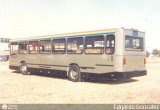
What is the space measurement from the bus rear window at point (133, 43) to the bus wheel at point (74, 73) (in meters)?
3.15

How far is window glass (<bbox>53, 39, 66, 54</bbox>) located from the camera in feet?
57.5

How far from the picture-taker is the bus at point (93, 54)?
48.4 ft

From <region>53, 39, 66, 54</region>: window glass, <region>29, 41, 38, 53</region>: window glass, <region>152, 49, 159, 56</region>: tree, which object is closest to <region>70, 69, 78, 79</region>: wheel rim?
<region>53, 39, 66, 54</region>: window glass

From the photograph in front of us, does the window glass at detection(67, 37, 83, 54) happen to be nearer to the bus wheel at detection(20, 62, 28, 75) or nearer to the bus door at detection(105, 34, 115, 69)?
the bus door at detection(105, 34, 115, 69)

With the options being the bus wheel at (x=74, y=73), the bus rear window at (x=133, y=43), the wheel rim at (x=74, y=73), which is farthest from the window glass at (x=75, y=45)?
the bus rear window at (x=133, y=43)

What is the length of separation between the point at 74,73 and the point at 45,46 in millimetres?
3211

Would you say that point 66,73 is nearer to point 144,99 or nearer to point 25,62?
point 25,62

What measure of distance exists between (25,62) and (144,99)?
12.3 metres

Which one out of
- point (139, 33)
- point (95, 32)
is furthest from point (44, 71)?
point (139, 33)

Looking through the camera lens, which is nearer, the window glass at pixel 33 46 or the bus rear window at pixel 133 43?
the bus rear window at pixel 133 43

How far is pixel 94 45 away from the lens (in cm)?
1567

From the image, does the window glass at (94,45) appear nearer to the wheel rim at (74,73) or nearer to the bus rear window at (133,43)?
the bus rear window at (133,43)

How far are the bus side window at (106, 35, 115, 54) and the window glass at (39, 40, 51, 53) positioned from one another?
4848mm

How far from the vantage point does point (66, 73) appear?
57.8ft
